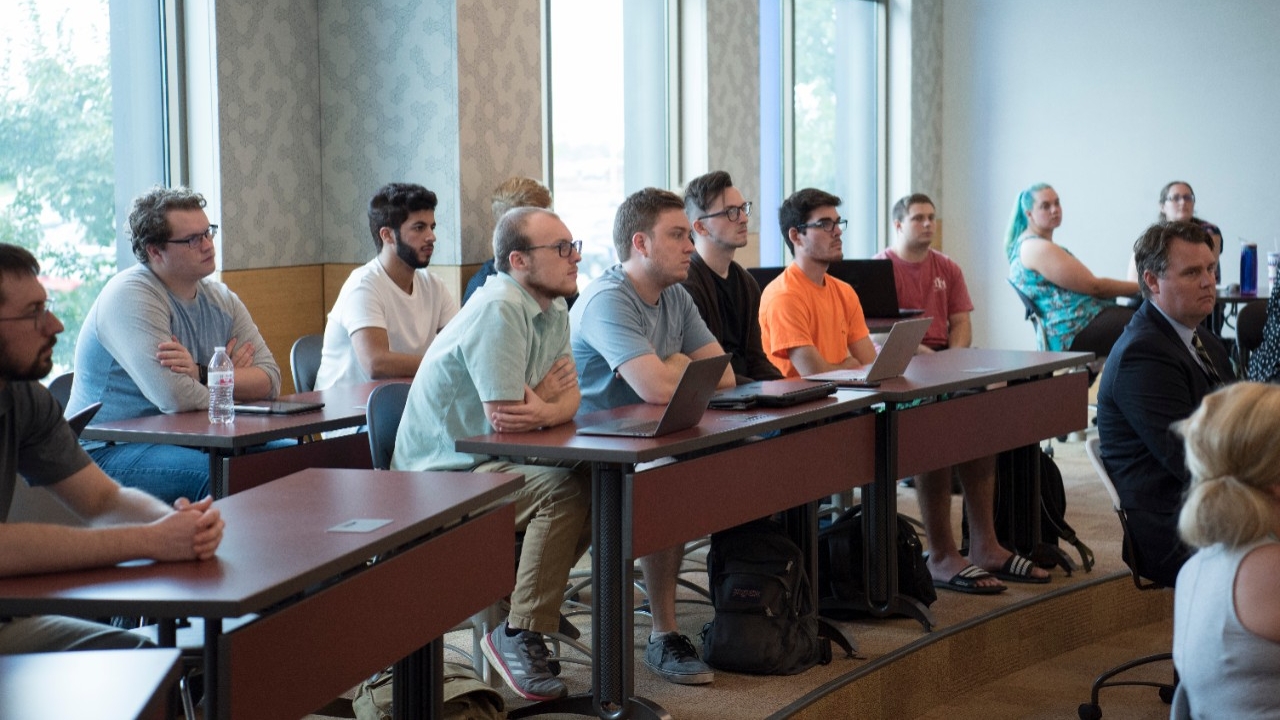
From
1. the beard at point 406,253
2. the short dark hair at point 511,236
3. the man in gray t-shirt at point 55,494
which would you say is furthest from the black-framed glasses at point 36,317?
A: the beard at point 406,253

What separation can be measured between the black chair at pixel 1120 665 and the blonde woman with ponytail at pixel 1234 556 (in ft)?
3.91

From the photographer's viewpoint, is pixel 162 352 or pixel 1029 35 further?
pixel 1029 35

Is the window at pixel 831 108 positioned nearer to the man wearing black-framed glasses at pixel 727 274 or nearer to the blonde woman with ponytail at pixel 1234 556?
the man wearing black-framed glasses at pixel 727 274

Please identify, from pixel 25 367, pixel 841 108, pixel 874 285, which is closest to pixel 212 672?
pixel 25 367

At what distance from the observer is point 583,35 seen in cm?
681

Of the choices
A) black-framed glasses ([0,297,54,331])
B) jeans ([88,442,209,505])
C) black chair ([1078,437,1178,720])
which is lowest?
black chair ([1078,437,1178,720])

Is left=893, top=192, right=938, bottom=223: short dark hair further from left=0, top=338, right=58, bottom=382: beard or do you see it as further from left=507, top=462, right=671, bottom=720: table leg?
left=0, top=338, right=58, bottom=382: beard

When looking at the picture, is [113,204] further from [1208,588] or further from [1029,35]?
[1029,35]

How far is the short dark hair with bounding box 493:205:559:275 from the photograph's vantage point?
340cm

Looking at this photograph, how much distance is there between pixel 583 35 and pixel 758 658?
4108 mm

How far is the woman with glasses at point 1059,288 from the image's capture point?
6535 mm

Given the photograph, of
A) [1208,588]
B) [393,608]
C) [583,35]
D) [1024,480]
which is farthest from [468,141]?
[1208,588]

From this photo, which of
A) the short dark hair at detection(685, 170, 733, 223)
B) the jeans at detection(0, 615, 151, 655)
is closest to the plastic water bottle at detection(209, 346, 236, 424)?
the jeans at detection(0, 615, 151, 655)

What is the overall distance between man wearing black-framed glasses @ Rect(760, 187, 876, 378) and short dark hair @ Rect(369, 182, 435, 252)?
1220 mm
